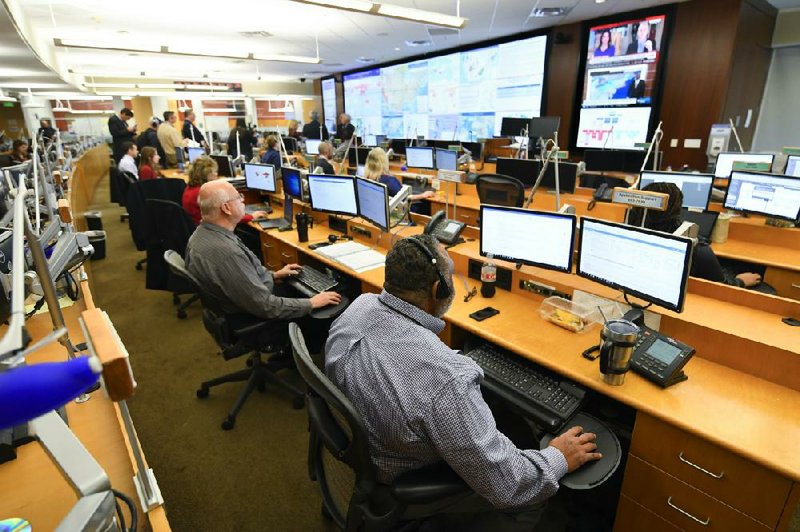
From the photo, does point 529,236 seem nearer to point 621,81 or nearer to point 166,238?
point 166,238

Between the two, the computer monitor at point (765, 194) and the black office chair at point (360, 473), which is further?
the computer monitor at point (765, 194)

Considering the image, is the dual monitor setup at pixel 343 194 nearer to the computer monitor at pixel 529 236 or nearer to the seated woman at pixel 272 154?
the computer monitor at pixel 529 236

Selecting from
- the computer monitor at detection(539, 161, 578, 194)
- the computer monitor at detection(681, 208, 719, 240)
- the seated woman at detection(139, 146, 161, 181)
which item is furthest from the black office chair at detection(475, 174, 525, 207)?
the seated woman at detection(139, 146, 161, 181)

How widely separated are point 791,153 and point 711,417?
4472 millimetres

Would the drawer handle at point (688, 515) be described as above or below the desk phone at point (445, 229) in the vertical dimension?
below

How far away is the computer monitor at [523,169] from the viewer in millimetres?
4733

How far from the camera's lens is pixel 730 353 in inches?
60.6

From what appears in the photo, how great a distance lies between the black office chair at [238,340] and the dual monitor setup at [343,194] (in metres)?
1.03

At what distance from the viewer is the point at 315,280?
2658 millimetres

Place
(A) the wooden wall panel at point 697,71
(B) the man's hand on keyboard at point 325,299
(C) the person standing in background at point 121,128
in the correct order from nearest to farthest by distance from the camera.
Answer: (B) the man's hand on keyboard at point 325,299
(A) the wooden wall panel at point 697,71
(C) the person standing in background at point 121,128

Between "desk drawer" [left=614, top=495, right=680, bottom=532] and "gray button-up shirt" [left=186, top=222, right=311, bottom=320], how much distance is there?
1.62 m

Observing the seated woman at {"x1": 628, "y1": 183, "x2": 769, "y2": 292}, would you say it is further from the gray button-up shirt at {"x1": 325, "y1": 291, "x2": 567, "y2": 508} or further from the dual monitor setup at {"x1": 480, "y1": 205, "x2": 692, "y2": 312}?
the gray button-up shirt at {"x1": 325, "y1": 291, "x2": 567, "y2": 508}

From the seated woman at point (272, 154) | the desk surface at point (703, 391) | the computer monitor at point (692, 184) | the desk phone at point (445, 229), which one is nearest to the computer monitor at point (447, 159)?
the seated woman at point (272, 154)

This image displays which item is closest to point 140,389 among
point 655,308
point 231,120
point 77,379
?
point 77,379
